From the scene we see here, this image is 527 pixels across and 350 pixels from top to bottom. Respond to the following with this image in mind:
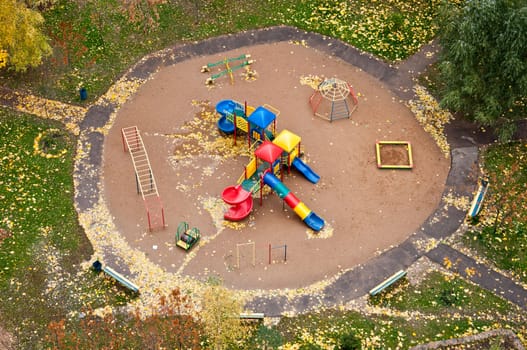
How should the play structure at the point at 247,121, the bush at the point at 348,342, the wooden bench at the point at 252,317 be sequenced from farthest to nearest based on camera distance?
1. the play structure at the point at 247,121
2. the wooden bench at the point at 252,317
3. the bush at the point at 348,342

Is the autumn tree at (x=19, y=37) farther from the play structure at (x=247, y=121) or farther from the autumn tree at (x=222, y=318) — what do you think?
the autumn tree at (x=222, y=318)

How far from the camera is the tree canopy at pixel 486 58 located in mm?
30703

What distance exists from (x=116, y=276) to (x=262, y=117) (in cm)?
981

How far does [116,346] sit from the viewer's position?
2575cm

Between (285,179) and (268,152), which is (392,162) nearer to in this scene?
(285,179)

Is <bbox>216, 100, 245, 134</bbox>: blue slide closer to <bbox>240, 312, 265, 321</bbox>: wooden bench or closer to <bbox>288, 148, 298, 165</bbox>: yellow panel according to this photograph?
<bbox>288, 148, 298, 165</bbox>: yellow panel

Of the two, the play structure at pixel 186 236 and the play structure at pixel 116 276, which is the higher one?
the play structure at pixel 186 236

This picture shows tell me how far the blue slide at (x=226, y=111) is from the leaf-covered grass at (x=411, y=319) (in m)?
10.8

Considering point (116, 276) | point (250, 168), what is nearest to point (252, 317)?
point (116, 276)

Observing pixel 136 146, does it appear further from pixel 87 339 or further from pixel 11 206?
pixel 87 339

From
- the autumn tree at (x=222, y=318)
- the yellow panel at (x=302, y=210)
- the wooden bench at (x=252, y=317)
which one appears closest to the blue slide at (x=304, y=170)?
the yellow panel at (x=302, y=210)

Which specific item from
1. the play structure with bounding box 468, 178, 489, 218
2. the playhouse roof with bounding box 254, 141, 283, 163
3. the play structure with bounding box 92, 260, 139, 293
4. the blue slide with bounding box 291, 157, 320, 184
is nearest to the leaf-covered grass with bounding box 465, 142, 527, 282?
the play structure with bounding box 468, 178, 489, 218

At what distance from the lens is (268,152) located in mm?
30781

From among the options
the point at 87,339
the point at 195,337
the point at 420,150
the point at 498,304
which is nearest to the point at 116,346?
the point at 87,339
